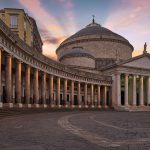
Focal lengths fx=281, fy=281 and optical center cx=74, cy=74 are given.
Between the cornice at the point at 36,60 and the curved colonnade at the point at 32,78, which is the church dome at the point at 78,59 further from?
the cornice at the point at 36,60

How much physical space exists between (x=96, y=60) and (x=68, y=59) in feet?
45.3

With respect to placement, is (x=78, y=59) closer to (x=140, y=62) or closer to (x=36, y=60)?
(x=140, y=62)

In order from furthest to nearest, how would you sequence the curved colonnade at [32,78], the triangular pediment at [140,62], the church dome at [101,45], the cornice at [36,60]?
the church dome at [101,45], the triangular pediment at [140,62], the curved colonnade at [32,78], the cornice at [36,60]

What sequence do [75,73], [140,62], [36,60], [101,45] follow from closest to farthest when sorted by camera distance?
[36,60], [75,73], [140,62], [101,45]

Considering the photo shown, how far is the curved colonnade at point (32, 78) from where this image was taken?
32.4 meters

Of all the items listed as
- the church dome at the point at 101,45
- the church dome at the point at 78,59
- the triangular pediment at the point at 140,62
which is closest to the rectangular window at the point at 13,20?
the triangular pediment at the point at 140,62

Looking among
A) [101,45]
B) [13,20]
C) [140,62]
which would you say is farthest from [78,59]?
[13,20]

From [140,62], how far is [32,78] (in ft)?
138

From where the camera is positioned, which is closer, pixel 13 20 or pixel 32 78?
pixel 32 78

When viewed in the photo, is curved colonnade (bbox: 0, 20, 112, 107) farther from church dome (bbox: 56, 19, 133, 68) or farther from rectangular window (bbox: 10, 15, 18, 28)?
church dome (bbox: 56, 19, 133, 68)

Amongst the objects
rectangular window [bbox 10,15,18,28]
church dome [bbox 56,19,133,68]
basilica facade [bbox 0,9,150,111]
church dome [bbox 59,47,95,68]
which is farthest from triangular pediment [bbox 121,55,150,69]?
rectangular window [bbox 10,15,18,28]

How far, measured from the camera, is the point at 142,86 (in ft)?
270

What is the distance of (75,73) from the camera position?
215 feet

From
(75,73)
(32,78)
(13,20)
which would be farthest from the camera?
(75,73)
